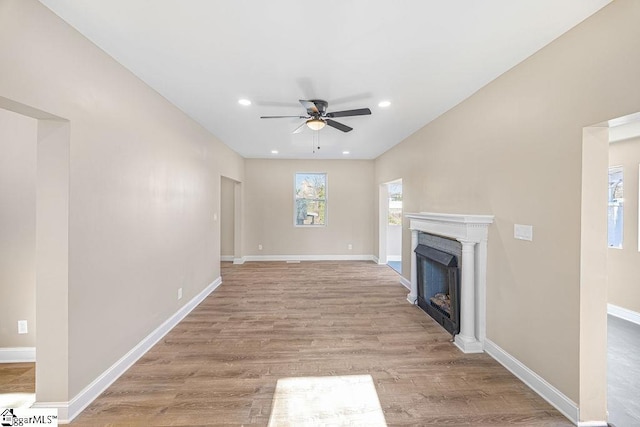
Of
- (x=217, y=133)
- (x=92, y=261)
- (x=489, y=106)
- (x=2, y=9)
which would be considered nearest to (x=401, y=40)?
(x=489, y=106)

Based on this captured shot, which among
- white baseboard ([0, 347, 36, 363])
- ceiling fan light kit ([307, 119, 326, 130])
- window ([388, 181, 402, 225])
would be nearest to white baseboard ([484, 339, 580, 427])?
ceiling fan light kit ([307, 119, 326, 130])

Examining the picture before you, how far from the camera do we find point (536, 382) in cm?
207

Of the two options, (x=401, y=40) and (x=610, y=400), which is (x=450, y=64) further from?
(x=610, y=400)

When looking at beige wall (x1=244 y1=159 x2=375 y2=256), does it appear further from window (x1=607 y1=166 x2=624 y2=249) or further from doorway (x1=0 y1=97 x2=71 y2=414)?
doorway (x1=0 y1=97 x2=71 y2=414)

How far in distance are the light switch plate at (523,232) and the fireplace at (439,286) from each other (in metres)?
0.76

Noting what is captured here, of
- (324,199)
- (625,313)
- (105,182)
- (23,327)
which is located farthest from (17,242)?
(625,313)

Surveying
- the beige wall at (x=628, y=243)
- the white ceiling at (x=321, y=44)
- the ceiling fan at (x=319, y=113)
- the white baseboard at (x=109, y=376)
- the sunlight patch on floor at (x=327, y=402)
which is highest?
the white ceiling at (x=321, y=44)

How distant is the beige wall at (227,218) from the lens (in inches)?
285

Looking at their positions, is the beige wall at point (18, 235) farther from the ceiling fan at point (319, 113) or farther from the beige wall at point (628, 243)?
the beige wall at point (628, 243)

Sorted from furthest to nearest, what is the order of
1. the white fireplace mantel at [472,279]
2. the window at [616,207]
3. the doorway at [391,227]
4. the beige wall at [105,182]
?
the doorway at [391,227] → the window at [616,207] → the white fireplace mantel at [472,279] → the beige wall at [105,182]

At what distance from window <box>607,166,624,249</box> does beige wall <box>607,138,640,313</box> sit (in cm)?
6

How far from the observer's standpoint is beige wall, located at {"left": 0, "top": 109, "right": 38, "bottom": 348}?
2336 millimetres

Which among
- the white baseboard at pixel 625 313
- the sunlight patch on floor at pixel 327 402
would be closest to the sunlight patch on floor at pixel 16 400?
the sunlight patch on floor at pixel 327 402

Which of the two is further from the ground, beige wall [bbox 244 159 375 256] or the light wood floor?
beige wall [bbox 244 159 375 256]
